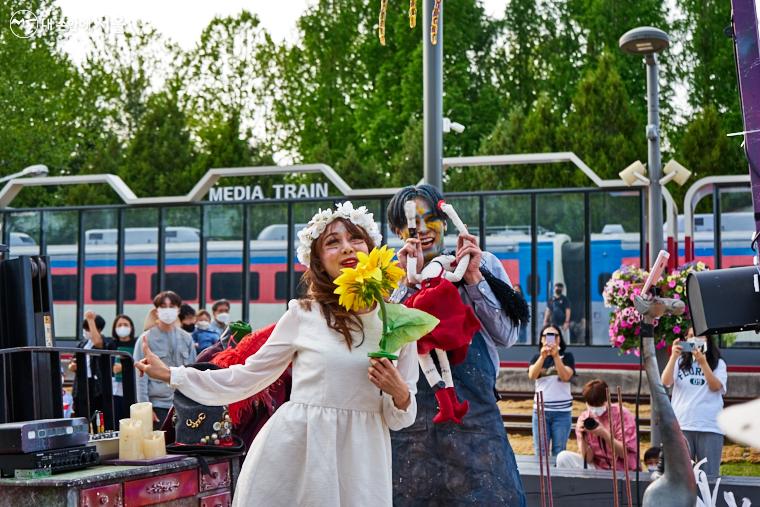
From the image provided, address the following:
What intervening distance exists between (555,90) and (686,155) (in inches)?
296

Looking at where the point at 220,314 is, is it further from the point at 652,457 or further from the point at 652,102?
the point at 652,457

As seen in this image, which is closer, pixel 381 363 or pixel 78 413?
pixel 381 363

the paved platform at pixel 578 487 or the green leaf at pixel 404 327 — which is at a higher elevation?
the green leaf at pixel 404 327

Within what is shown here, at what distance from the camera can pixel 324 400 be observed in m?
3.45

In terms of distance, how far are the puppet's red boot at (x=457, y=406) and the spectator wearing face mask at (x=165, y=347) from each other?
5.34 m

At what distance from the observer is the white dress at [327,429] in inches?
133

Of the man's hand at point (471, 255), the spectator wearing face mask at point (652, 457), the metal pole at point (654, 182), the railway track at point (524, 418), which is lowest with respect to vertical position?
the railway track at point (524, 418)

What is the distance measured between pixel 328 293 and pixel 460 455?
74 centimetres

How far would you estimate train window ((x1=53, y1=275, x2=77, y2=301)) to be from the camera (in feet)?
67.7

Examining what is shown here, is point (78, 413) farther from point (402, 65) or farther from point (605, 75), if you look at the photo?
point (402, 65)

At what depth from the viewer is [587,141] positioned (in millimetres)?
29359

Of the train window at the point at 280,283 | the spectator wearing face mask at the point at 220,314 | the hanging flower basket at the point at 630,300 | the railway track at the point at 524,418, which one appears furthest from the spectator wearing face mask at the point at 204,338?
the train window at the point at 280,283

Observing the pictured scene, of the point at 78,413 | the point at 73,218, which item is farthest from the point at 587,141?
the point at 78,413

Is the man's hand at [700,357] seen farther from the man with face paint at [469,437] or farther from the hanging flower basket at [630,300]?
the man with face paint at [469,437]
